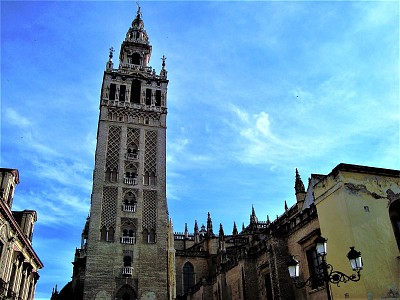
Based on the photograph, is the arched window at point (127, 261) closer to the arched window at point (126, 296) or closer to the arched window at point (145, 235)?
the arched window at point (145, 235)

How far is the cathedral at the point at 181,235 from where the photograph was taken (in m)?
14.0

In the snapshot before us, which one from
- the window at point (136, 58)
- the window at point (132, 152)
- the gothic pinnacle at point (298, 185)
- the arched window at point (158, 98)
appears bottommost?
the gothic pinnacle at point (298, 185)

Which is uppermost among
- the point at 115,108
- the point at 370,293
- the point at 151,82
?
the point at 151,82

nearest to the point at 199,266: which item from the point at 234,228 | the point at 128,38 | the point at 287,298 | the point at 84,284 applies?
the point at 234,228

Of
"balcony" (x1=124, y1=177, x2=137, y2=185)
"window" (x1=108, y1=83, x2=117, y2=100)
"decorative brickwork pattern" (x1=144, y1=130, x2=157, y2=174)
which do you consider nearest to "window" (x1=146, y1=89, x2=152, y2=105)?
"window" (x1=108, y1=83, x2=117, y2=100)

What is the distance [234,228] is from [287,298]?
26357 millimetres

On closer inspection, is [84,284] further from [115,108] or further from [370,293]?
[370,293]

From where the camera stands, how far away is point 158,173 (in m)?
32.7

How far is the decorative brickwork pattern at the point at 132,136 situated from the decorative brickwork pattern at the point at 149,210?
481cm

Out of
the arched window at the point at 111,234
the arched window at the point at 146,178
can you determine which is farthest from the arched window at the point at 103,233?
the arched window at the point at 146,178

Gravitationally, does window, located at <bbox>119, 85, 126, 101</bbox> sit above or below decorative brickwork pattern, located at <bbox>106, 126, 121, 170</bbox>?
above

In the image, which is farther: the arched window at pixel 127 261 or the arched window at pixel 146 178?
the arched window at pixel 146 178

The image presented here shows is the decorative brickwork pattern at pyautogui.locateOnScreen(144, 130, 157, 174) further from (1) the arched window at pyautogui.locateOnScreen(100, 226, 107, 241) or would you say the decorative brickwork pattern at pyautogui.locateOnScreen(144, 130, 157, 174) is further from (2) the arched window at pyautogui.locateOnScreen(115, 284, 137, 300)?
(2) the arched window at pyautogui.locateOnScreen(115, 284, 137, 300)

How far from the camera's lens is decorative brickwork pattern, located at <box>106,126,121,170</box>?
3203cm
